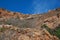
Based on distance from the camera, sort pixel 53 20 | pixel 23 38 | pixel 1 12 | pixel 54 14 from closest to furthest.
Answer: pixel 23 38 < pixel 53 20 < pixel 54 14 < pixel 1 12

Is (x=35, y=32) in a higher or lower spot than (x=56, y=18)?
lower

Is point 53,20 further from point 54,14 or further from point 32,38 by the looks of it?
point 32,38

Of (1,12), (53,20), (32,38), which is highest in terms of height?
(1,12)

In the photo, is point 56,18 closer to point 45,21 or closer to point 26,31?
point 45,21

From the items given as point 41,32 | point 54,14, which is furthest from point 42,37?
point 54,14

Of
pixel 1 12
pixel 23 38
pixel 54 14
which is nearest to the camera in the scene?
pixel 23 38

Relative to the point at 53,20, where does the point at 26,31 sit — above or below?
below

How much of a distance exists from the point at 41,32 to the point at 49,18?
15663 millimetres

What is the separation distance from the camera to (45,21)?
38.0m

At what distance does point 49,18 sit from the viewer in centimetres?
3922

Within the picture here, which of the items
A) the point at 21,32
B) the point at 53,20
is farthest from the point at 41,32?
the point at 53,20

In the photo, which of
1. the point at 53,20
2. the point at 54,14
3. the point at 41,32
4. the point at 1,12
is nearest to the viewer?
the point at 41,32

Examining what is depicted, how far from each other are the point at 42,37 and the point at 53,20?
1478 cm

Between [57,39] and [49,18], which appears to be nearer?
[57,39]
